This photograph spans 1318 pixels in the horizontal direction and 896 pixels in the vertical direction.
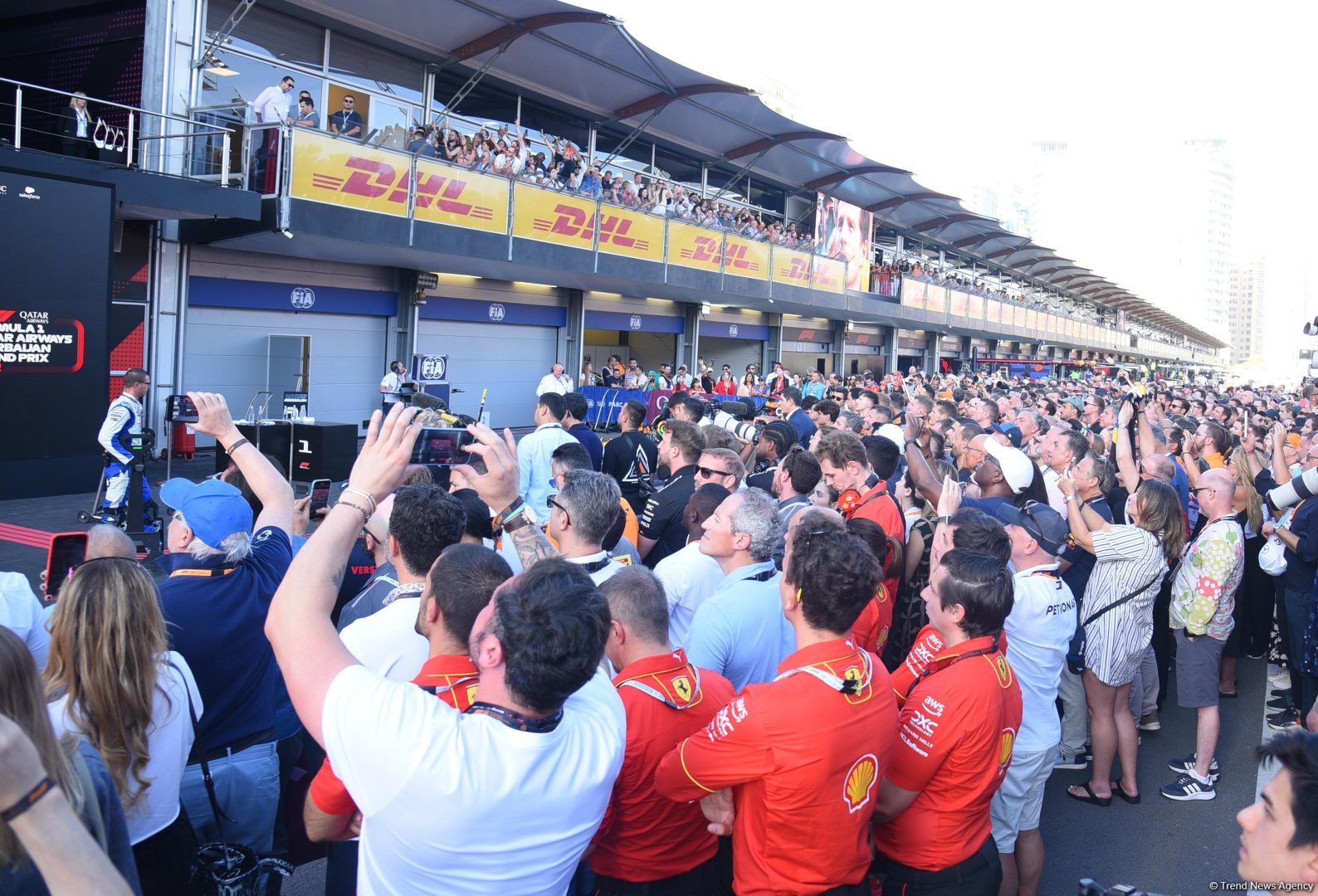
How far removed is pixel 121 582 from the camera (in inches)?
98.9

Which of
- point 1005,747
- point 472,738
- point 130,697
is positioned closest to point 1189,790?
point 1005,747

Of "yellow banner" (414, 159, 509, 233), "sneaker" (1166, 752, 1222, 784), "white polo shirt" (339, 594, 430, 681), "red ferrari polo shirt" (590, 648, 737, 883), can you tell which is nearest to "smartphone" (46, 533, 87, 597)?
"white polo shirt" (339, 594, 430, 681)

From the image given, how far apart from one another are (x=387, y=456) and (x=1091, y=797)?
4601 mm

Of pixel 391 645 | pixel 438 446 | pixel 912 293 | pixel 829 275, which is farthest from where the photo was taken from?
pixel 912 293

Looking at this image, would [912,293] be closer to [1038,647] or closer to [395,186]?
[395,186]

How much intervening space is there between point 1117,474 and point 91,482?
455 inches

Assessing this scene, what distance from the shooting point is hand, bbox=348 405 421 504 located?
209cm

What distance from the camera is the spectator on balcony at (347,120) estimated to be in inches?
508

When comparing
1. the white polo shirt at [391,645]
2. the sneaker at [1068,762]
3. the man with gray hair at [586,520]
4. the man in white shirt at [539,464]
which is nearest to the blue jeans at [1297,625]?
the sneaker at [1068,762]

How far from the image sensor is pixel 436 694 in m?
2.33

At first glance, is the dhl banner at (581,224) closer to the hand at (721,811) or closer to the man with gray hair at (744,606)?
the man with gray hair at (744,606)

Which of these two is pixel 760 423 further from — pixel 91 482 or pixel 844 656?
pixel 91 482

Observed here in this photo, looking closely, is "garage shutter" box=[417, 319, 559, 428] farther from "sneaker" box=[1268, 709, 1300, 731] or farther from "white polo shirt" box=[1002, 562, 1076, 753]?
"white polo shirt" box=[1002, 562, 1076, 753]

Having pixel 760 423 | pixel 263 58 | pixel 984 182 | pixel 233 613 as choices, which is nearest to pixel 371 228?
pixel 263 58
